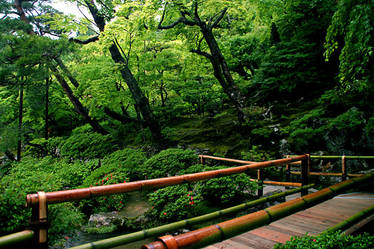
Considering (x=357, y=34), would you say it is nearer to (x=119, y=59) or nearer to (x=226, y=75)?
(x=226, y=75)

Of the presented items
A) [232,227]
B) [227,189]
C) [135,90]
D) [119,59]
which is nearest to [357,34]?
[227,189]

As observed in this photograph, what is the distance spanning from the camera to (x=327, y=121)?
7059 millimetres

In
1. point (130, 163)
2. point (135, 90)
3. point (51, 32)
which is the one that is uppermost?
point (51, 32)

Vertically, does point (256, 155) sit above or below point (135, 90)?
below

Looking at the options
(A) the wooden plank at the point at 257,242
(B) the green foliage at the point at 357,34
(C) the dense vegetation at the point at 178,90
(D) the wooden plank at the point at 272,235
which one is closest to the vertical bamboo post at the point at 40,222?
(A) the wooden plank at the point at 257,242

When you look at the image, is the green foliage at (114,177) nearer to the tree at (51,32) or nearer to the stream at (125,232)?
the stream at (125,232)

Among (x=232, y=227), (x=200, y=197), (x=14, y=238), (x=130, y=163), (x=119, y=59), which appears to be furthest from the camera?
(x=119, y=59)

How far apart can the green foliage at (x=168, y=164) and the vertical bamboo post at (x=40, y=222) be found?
4752 millimetres

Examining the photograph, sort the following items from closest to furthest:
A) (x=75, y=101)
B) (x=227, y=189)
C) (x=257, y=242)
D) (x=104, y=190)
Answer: (x=104, y=190) < (x=257, y=242) < (x=227, y=189) < (x=75, y=101)

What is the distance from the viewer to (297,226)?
2525mm

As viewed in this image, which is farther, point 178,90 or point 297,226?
point 178,90

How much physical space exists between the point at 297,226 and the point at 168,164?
413cm

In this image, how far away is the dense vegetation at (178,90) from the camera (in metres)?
6.30

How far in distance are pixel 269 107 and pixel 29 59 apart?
392 inches
